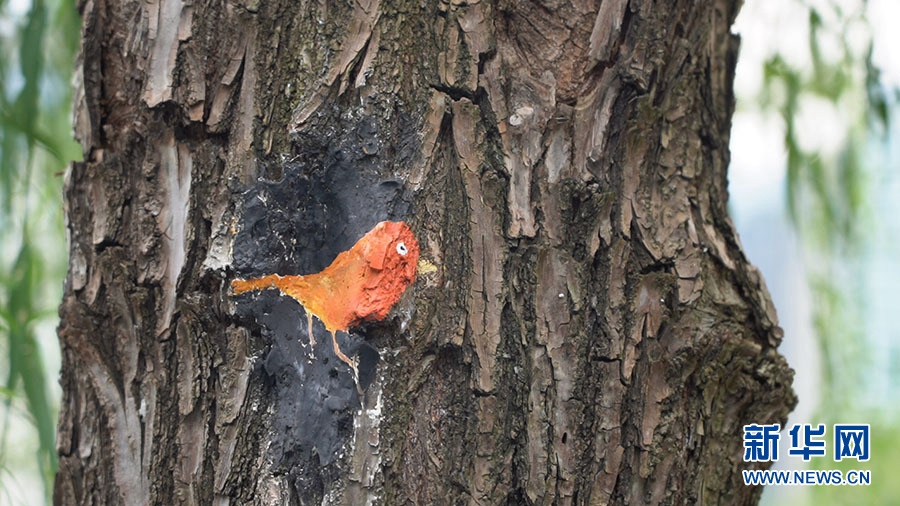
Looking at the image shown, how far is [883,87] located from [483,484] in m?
1.00

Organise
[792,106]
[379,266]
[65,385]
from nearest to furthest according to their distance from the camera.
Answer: [379,266]
[65,385]
[792,106]

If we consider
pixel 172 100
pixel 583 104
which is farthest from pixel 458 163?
pixel 172 100

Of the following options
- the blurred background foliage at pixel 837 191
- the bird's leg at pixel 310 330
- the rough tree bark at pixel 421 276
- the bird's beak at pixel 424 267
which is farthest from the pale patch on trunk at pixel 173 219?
the blurred background foliage at pixel 837 191

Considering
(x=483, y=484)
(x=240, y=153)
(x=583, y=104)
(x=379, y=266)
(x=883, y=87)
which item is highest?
(x=883, y=87)

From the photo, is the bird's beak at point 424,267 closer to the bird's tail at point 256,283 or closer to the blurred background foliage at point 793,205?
the bird's tail at point 256,283

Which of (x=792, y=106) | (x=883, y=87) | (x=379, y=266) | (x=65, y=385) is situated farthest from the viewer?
(x=792, y=106)

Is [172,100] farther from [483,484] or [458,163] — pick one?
[483,484]

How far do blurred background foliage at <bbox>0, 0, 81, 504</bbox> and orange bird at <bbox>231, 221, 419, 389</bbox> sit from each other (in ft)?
1.50

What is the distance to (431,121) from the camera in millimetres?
729

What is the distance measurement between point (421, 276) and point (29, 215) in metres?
0.80

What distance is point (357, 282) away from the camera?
707mm

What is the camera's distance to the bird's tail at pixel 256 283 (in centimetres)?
73

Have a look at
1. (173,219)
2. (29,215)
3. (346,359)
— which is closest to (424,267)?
(346,359)

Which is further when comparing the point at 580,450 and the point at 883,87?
the point at 883,87
